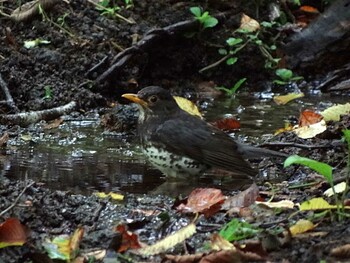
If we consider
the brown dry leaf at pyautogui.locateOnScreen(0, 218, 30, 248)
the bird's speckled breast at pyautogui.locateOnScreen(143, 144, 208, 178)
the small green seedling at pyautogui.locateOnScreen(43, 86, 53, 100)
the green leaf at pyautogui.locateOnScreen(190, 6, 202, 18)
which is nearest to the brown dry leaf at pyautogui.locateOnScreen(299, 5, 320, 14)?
the green leaf at pyautogui.locateOnScreen(190, 6, 202, 18)

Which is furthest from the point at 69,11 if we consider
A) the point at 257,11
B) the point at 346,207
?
the point at 346,207

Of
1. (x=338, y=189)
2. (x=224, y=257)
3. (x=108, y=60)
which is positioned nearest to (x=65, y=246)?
(x=224, y=257)

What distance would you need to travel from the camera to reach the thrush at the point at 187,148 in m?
5.76

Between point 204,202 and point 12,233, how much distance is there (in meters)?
1.26

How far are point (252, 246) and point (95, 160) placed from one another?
2669 mm

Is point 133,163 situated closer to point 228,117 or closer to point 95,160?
point 95,160

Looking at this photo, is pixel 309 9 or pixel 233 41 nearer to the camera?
pixel 233 41

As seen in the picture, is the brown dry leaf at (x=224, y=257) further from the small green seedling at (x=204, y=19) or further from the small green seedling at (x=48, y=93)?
the small green seedling at (x=204, y=19)

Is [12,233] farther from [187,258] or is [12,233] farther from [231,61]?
[231,61]

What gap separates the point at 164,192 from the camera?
17.6ft

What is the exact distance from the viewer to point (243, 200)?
4633 mm

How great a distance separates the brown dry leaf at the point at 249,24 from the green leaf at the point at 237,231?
580cm

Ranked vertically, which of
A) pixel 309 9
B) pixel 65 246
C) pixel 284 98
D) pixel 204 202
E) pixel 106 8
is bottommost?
pixel 284 98

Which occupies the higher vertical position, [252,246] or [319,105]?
[252,246]
